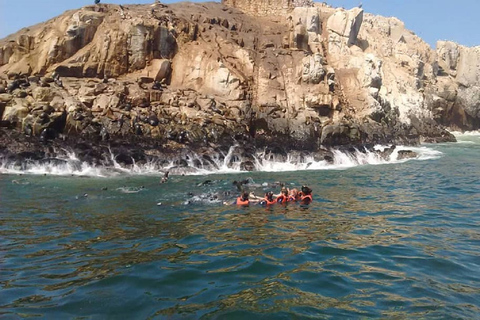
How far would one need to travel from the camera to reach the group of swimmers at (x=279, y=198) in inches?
583

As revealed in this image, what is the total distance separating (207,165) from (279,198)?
969 centimetres

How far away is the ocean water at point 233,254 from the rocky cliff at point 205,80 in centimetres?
921

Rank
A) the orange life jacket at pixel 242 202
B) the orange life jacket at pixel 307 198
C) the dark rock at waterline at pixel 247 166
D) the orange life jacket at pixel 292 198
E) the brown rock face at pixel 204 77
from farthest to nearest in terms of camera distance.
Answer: the brown rock face at pixel 204 77, the dark rock at waterline at pixel 247 166, the orange life jacket at pixel 292 198, the orange life jacket at pixel 307 198, the orange life jacket at pixel 242 202

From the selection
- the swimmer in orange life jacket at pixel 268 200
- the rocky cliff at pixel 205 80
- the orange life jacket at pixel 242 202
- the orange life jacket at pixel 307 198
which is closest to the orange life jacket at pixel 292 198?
the orange life jacket at pixel 307 198

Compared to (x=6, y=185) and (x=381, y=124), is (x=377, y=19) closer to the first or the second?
(x=381, y=124)

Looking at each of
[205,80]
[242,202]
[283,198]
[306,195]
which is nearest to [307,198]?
[306,195]

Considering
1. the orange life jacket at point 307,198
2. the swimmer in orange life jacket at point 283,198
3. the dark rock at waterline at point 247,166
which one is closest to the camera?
the orange life jacket at point 307,198

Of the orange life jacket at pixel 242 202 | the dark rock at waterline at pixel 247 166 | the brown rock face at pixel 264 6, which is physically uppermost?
the brown rock face at pixel 264 6

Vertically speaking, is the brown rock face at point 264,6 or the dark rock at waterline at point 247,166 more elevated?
the brown rock face at point 264,6

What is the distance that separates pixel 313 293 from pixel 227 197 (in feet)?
30.6

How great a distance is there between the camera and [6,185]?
17.5 m

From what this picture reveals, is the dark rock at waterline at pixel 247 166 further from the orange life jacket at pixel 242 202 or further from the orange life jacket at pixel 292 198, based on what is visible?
the orange life jacket at pixel 242 202

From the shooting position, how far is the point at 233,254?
29.7 feet

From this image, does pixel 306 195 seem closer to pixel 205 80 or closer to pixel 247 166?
pixel 247 166
